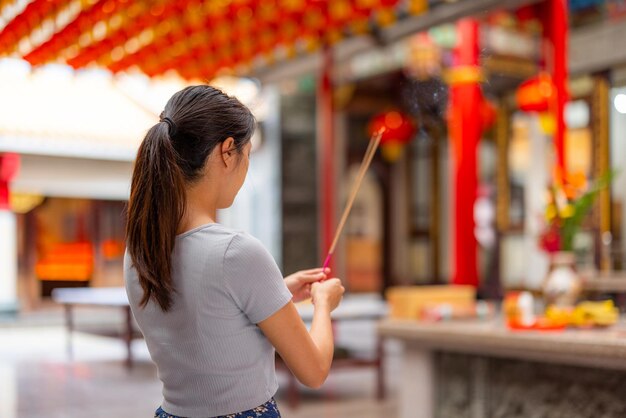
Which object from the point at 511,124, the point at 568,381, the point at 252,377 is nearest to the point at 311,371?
the point at 252,377

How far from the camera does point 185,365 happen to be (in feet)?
4.23

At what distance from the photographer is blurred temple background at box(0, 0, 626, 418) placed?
3346mm

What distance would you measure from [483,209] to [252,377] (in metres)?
11.5

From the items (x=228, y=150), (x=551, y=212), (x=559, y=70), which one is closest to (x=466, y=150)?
(x=559, y=70)

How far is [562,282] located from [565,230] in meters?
0.25

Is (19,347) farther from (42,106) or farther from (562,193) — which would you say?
(562,193)

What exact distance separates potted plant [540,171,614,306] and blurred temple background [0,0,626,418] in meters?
0.01

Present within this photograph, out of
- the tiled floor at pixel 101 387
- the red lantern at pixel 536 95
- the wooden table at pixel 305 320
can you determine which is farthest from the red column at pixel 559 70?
the tiled floor at pixel 101 387

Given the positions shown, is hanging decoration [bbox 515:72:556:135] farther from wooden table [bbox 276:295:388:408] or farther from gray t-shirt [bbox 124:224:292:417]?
gray t-shirt [bbox 124:224:292:417]

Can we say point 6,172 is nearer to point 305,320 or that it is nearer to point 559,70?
point 305,320

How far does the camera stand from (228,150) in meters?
1.30

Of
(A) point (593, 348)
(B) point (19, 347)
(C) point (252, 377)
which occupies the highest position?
(C) point (252, 377)

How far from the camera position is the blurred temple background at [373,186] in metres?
3.35

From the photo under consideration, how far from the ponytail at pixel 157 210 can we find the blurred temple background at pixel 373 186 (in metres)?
1.68
